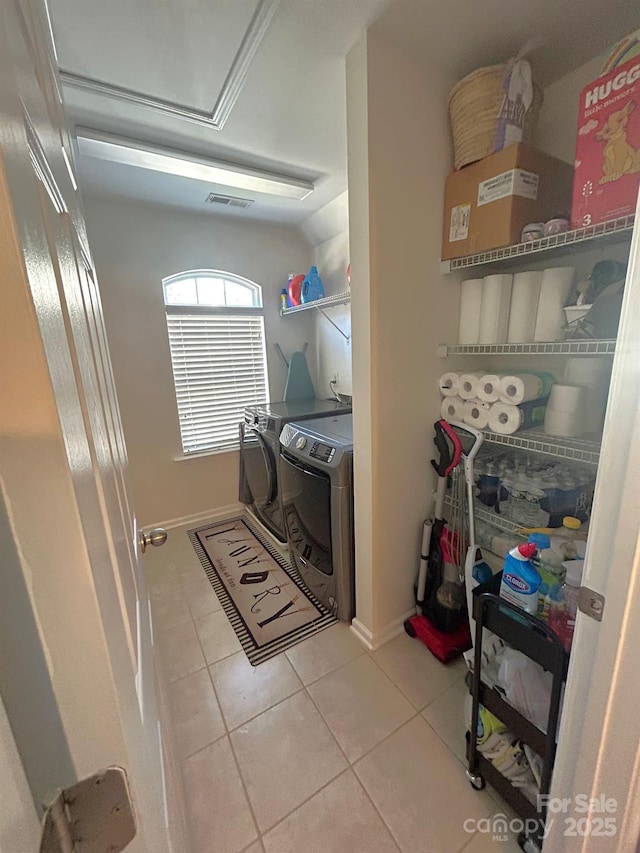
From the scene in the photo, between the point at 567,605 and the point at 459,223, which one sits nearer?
the point at 567,605

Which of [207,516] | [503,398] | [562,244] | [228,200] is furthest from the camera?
[207,516]

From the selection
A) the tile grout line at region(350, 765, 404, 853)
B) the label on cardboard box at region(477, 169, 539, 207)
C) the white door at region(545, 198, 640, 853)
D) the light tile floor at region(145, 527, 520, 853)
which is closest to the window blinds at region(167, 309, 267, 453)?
the light tile floor at region(145, 527, 520, 853)

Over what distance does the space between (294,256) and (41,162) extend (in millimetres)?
3022

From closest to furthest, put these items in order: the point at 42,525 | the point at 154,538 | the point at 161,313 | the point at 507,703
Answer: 1. the point at 42,525
2. the point at 154,538
3. the point at 507,703
4. the point at 161,313

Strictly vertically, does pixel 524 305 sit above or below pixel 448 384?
above

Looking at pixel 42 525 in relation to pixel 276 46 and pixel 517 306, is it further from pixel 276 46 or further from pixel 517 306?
pixel 276 46

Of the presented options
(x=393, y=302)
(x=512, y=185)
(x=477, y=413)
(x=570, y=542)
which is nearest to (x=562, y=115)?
A: (x=512, y=185)

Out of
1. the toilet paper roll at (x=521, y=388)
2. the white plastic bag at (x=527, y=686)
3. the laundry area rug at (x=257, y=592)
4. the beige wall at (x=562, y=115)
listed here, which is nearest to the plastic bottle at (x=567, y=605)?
the white plastic bag at (x=527, y=686)

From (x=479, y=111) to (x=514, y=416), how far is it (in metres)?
1.16

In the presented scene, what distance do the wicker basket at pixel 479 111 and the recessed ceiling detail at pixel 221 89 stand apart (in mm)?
731

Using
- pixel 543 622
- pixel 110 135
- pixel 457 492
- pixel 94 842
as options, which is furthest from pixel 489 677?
pixel 110 135

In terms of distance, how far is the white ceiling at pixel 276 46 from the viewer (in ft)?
3.76

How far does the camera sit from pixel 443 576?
1639mm

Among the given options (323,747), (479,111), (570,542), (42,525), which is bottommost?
(323,747)
